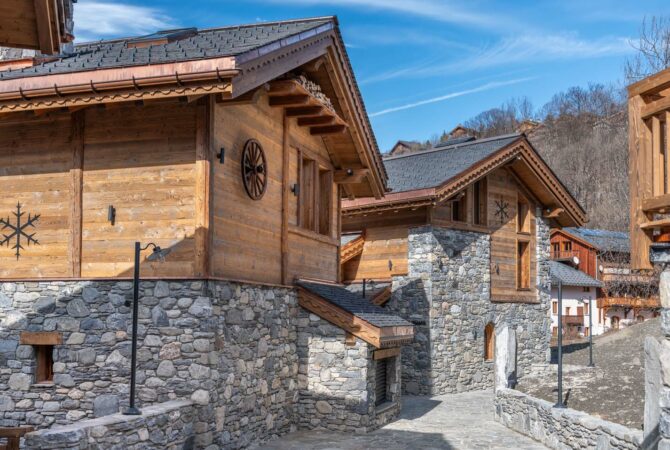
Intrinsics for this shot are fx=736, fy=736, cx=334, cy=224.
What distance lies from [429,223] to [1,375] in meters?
10.5

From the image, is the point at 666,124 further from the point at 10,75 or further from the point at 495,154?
the point at 495,154

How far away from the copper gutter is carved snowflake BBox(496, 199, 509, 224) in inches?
485

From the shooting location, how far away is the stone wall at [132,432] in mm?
6516

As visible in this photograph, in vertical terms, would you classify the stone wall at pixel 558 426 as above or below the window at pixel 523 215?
below

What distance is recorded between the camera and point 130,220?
374 inches

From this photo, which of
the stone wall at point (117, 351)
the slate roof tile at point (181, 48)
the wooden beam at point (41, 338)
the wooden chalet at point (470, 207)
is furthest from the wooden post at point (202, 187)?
the wooden chalet at point (470, 207)

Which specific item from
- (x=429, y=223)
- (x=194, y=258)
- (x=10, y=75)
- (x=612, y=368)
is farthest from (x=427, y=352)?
(x=10, y=75)

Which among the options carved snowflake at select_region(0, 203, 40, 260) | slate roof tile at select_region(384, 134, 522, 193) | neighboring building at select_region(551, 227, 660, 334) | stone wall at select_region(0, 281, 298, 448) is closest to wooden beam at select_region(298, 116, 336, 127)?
stone wall at select_region(0, 281, 298, 448)

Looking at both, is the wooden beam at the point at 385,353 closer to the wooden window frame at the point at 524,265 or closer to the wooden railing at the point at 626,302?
the wooden window frame at the point at 524,265

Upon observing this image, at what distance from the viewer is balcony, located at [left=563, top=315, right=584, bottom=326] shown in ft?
115

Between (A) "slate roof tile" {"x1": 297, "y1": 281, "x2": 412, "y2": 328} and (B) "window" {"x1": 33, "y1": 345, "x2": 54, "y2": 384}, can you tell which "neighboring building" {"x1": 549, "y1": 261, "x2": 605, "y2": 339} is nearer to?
(A) "slate roof tile" {"x1": 297, "y1": 281, "x2": 412, "y2": 328}

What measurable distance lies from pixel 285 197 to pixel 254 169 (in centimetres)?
130

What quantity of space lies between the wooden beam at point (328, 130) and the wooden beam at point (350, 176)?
1423 mm

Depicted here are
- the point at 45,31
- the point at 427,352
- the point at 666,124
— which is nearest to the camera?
the point at 666,124
